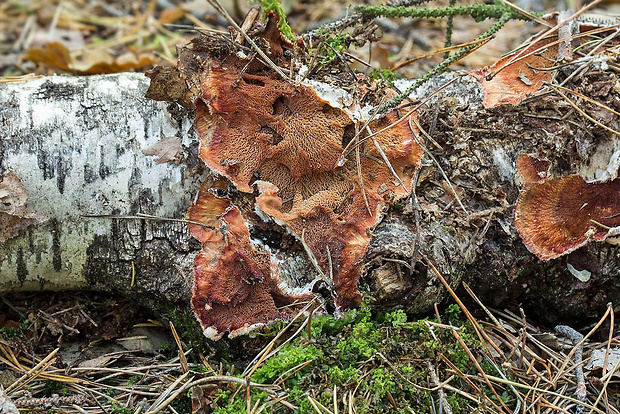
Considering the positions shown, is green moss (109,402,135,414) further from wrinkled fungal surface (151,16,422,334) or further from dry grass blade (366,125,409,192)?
dry grass blade (366,125,409,192)

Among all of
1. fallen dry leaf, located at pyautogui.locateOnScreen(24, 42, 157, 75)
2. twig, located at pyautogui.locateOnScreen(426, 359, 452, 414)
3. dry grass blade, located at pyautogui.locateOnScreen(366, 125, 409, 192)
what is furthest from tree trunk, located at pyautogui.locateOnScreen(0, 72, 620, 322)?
fallen dry leaf, located at pyautogui.locateOnScreen(24, 42, 157, 75)

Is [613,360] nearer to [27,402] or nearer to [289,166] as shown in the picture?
[289,166]

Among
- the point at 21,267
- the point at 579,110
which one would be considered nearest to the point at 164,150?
the point at 21,267

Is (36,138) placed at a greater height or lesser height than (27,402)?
greater

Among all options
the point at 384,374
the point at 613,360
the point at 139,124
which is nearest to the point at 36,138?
the point at 139,124

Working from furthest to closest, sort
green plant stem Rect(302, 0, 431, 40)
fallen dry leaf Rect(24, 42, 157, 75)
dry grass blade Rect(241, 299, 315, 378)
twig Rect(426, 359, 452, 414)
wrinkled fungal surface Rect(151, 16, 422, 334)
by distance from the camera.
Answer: fallen dry leaf Rect(24, 42, 157, 75), green plant stem Rect(302, 0, 431, 40), wrinkled fungal surface Rect(151, 16, 422, 334), dry grass blade Rect(241, 299, 315, 378), twig Rect(426, 359, 452, 414)

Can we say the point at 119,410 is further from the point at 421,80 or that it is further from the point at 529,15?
the point at 529,15
